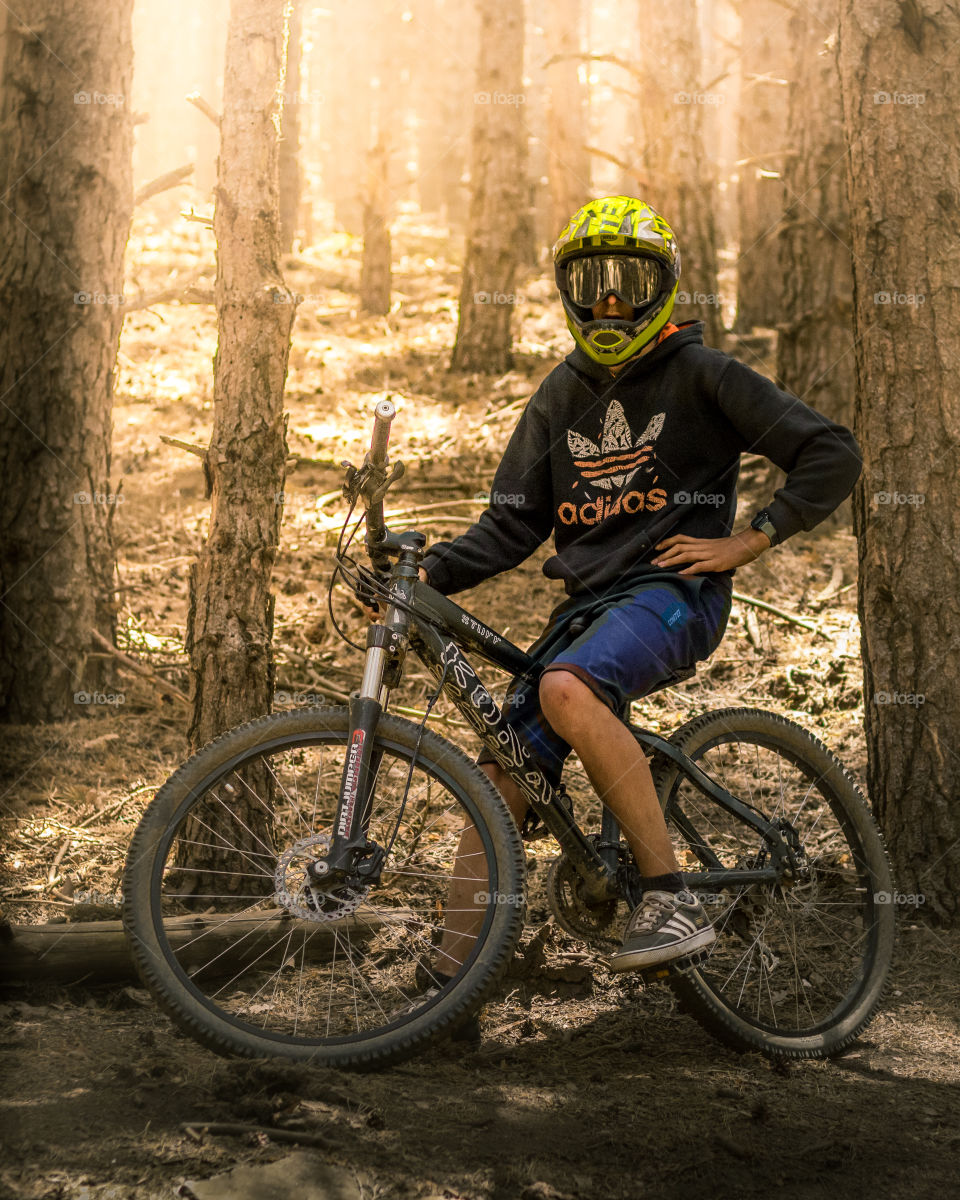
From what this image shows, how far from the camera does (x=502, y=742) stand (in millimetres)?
3271

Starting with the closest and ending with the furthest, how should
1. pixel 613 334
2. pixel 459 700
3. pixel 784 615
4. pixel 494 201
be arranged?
1. pixel 459 700
2. pixel 613 334
3. pixel 784 615
4. pixel 494 201

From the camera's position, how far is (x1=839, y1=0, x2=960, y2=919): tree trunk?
4109 millimetres

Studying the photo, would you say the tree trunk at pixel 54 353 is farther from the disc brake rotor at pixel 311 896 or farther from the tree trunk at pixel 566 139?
the tree trunk at pixel 566 139

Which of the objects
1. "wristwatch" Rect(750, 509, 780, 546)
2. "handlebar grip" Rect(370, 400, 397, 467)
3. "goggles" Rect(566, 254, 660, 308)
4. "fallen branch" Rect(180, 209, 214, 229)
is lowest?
"wristwatch" Rect(750, 509, 780, 546)

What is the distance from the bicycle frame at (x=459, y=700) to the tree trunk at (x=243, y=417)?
0.93m

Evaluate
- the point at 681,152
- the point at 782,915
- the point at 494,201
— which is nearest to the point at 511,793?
the point at 782,915

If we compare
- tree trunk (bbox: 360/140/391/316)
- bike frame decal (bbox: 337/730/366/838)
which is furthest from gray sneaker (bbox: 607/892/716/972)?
tree trunk (bbox: 360/140/391/316)

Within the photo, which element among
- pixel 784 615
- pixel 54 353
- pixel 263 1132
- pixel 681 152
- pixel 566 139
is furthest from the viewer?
pixel 566 139

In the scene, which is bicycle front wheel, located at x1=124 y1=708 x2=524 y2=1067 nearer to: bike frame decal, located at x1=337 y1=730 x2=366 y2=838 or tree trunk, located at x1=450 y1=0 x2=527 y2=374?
bike frame decal, located at x1=337 y1=730 x2=366 y2=838

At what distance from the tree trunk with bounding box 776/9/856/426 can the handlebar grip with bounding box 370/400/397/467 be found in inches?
210

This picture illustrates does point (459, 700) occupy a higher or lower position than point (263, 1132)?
higher

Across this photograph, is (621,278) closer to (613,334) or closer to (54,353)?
(613,334)

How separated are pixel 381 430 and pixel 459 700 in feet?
2.69

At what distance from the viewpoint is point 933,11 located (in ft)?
13.6
